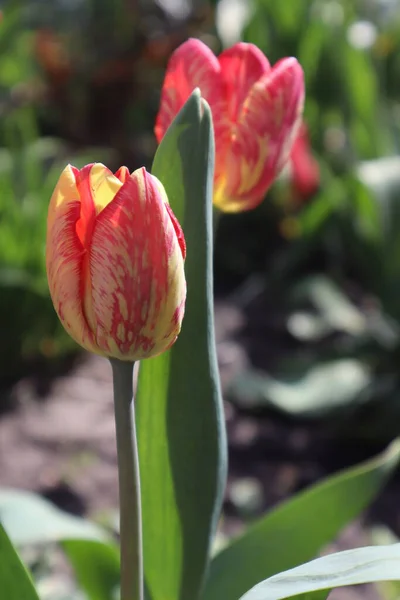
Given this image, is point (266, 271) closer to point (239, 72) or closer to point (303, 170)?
point (303, 170)

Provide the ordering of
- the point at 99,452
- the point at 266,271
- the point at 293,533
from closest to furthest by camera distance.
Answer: the point at 293,533 < the point at 99,452 < the point at 266,271

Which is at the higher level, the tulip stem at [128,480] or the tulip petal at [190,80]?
the tulip petal at [190,80]

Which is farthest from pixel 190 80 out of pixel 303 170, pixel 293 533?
pixel 303 170

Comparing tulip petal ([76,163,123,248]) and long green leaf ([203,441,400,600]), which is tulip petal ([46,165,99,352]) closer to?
tulip petal ([76,163,123,248])

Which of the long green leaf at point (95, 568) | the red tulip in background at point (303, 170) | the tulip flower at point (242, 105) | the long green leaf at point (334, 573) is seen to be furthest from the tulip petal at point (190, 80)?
the red tulip in background at point (303, 170)

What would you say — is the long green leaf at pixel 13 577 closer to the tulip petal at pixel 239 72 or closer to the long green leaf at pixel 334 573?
the long green leaf at pixel 334 573

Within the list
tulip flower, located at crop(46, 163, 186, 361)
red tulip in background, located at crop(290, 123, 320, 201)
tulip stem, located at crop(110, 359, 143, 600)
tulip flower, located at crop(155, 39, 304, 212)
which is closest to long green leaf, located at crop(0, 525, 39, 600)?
tulip stem, located at crop(110, 359, 143, 600)
